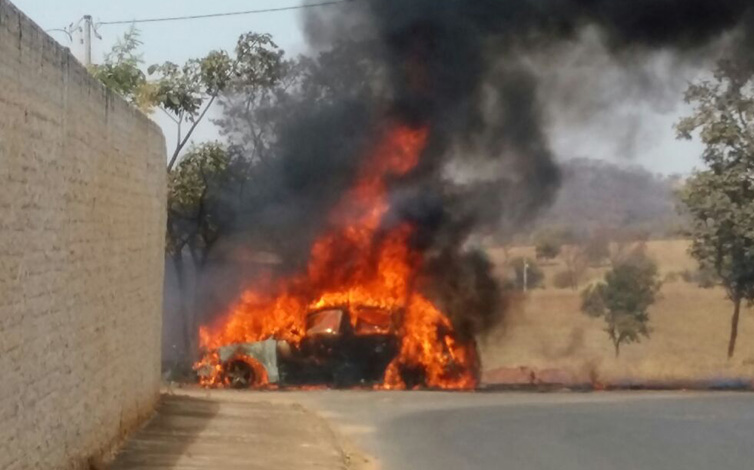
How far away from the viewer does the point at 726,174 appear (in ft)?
91.7

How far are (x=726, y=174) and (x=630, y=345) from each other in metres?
9.51

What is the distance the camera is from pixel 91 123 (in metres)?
10.6

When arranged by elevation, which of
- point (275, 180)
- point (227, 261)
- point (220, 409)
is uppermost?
point (275, 180)

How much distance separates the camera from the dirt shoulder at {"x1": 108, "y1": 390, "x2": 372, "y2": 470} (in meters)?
12.0

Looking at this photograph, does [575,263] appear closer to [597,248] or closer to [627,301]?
[597,248]

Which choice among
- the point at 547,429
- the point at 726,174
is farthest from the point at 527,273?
the point at 547,429

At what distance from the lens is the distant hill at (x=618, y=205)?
4031 cm

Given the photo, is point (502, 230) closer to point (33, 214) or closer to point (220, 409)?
point (220, 409)

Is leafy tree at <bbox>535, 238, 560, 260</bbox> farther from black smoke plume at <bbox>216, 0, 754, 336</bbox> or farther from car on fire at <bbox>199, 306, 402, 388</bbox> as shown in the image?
car on fire at <bbox>199, 306, 402, 388</bbox>

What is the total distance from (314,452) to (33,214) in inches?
224

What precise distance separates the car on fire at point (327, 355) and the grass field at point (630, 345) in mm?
5350

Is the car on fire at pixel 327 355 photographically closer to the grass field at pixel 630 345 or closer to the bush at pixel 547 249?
the grass field at pixel 630 345

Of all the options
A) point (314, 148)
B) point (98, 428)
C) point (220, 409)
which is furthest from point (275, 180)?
point (98, 428)

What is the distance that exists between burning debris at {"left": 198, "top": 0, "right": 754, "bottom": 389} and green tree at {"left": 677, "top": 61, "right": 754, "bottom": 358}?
1650mm
